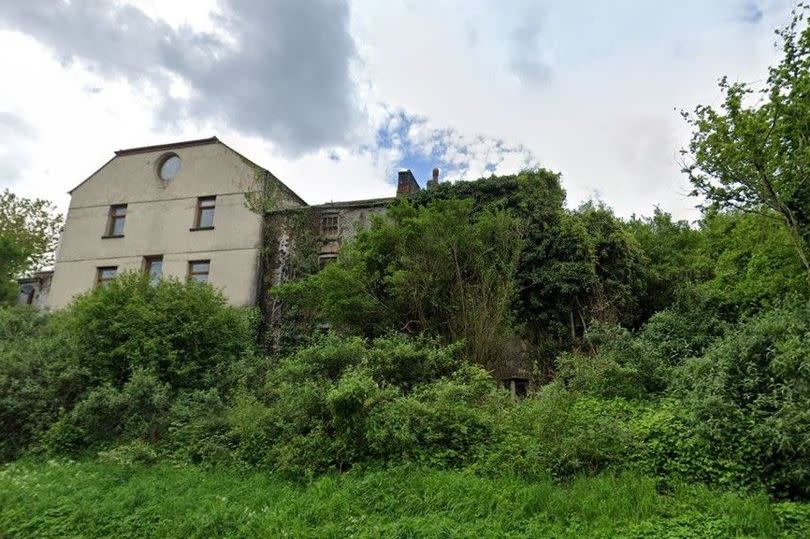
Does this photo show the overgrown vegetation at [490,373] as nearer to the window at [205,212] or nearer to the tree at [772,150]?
the tree at [772,150]

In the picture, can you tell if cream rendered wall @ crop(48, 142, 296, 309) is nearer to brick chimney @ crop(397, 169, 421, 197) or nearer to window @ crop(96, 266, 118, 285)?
window @ crop(96, 266, 118, 285)

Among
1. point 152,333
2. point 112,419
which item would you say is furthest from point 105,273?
point 112,419

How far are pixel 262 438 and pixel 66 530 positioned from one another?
311 centimetres

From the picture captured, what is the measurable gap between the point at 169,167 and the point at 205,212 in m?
3.06

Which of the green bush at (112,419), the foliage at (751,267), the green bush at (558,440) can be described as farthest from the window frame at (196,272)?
the foliage at (751,267)

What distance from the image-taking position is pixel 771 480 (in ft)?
21.1

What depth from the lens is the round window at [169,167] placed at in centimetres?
2247

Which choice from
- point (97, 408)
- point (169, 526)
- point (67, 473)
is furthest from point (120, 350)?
point (169, 526)

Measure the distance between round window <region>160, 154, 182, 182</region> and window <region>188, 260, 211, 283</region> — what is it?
4.21 m

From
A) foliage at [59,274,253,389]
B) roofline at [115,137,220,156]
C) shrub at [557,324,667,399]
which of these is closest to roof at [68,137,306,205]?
roofline at [115,137,220,156]

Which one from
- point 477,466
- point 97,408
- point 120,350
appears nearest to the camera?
point 477,466

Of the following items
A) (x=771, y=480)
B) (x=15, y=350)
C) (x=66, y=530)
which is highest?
(x=15, y=350)

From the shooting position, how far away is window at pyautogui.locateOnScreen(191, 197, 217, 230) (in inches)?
847

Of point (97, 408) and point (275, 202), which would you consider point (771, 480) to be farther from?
point (275, 202)
